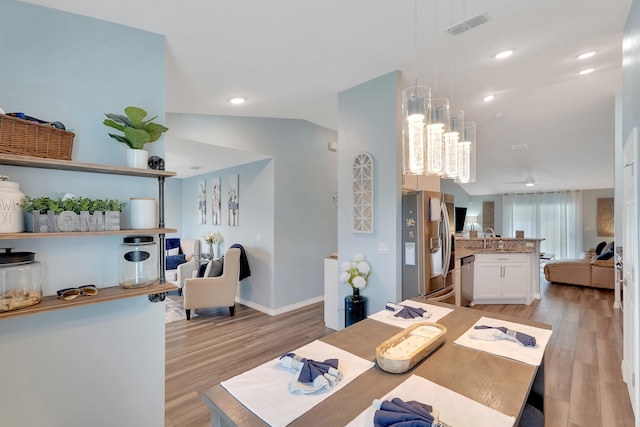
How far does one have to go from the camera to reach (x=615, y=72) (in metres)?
3.67

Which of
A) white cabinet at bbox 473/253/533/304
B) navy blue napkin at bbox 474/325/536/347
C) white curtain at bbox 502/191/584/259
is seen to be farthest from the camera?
white curtain at bbox 502/191/584/259

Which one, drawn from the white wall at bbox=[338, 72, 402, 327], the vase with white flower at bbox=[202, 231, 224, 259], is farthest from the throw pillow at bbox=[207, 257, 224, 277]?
the white wall at bbox=[338, 72, 402, 327]

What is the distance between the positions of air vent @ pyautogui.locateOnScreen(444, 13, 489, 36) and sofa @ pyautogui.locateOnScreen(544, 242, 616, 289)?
5.94 metres

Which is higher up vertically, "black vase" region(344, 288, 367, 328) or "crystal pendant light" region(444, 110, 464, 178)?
"crystal pendant light" region(444, 110, 464, 178)

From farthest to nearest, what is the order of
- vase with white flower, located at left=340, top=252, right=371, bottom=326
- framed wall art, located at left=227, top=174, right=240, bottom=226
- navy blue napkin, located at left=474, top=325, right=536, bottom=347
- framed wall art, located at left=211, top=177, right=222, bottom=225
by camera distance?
framed wall art, located at left=211, top=177, right=222, bottom=225 → framed wall art, located at left=227, top=174, right=240, bottom=226 → vase with white flower, located at left=340, top=252, right=371, bottom=326 → navy blue napkin, located at left=474, top=325, right=536, bottom=347

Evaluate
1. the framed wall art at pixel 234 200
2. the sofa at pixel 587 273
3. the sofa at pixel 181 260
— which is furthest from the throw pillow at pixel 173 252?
the sofa at pixel 587 273

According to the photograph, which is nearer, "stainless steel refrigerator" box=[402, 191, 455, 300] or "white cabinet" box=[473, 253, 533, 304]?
"stainless steel refrigerator" box=[402, 191, 455, 300]

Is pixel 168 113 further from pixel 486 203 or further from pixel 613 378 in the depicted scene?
pixel 486 203

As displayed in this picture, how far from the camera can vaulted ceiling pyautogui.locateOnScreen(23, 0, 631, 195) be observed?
1948 mm

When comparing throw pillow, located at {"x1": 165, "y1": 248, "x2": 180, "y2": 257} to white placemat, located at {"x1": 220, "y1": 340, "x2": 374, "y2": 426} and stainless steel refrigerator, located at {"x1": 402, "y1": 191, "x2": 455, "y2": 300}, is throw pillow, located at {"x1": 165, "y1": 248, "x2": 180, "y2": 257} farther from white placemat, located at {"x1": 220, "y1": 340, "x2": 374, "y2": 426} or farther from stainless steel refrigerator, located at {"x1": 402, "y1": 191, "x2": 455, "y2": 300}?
white placemat, located at {"x1": 220, "y1": 340, "x2": 374, "y2": 426}

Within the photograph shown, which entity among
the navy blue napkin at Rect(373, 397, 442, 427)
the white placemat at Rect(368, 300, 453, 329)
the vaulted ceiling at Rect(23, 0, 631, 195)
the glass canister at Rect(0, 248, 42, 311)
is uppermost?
the vaulted ceiling at Rect(23, 0, 631, 195)

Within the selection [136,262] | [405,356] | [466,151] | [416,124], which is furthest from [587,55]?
[136,262]

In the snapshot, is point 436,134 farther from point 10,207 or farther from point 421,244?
point 10,207

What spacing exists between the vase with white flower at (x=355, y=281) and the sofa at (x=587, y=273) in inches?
211
